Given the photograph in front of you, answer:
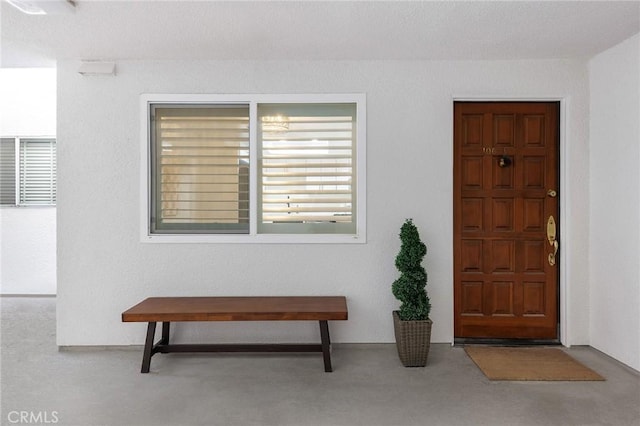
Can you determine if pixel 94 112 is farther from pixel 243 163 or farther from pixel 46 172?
pixel 46 172

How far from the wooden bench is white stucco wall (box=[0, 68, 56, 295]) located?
3.67 metres

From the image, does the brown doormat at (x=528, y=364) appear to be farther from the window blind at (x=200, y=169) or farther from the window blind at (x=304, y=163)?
the window blind at (x=200, y=169)

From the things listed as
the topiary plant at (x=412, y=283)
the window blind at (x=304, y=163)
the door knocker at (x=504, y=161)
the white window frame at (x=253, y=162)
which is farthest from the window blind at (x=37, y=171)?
Answer: the door knocker at (x=504, y=161)

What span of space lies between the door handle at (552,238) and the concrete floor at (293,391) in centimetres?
83

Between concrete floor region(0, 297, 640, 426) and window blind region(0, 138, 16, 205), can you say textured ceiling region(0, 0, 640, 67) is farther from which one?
window blind region(0, 138, 16, 205)

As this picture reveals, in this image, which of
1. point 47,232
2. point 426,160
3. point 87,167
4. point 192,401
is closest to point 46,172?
point 47,232

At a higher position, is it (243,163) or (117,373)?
(243,163)

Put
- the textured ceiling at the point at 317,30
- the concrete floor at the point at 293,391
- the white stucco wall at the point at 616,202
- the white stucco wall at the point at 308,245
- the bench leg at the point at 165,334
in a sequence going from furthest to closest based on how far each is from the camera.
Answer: the white stucco wall at the point at 308,245 < the bench leg at the point at 165,334 < the white stucco wall at the point at 616,202 < the textured ceiling at the point at 317,30 < the concrete floor at the point at 293,391

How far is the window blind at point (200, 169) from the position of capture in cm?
380

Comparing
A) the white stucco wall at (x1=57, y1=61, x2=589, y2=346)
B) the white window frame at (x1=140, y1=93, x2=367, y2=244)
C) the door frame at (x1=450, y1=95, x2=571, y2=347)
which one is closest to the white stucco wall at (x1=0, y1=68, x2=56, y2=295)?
the white stucco wall at (x1=57, y1=61, x2=589, y2=346)

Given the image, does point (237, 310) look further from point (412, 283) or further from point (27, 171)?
point (27, 171)

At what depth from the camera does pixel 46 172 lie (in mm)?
6180

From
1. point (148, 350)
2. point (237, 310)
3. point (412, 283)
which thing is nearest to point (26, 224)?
point (148, 350)

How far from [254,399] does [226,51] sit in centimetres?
283
